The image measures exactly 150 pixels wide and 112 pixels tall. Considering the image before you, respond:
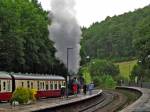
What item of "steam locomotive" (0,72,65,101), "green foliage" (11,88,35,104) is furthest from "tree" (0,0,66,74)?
"green foliage" (11,88,35,104)

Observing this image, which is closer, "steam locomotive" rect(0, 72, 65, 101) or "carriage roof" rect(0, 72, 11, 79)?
"carriage roof" rect(0, 72, 11, 79)

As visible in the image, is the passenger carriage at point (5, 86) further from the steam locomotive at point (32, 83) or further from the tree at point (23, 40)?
the tree at point (23, 40)

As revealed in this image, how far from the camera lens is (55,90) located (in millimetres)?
60188

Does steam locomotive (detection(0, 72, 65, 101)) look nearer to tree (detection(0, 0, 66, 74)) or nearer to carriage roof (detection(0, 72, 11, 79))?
carriage roof (detection(0, 72, 11, 79))

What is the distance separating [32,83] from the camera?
5297cm

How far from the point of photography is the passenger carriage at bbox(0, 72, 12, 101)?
45.2 metres

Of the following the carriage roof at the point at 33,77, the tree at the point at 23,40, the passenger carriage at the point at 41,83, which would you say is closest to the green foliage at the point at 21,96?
the passenger carriage at the point at 41,83

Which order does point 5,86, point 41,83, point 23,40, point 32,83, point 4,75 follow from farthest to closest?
1. point 23,40
2. point 41,83
3. point 32,83
4. point 5,86
5. point 4,75

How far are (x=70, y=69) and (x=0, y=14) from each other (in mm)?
17708

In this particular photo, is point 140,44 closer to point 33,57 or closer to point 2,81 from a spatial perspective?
point 33,57

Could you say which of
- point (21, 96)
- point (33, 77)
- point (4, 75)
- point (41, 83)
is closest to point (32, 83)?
point (33, 77)

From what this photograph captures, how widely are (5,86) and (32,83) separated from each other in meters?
6.96

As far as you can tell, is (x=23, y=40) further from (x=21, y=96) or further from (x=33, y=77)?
(x=21, y=96)

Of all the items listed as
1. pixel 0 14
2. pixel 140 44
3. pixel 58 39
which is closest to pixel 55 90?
pixel 58 39
